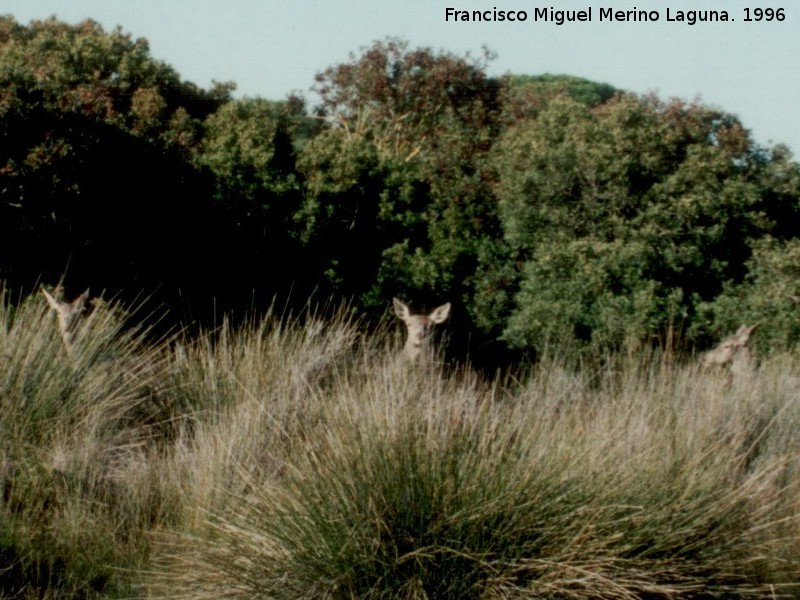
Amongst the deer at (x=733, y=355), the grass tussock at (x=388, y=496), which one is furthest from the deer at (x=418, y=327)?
the grass tussock at (x=388, y=496)

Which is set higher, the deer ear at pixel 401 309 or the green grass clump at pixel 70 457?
the deer ear at pixel 401 309

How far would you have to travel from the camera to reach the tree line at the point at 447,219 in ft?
37.9

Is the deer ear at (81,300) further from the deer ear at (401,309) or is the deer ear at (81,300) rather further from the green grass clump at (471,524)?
the green grass clump at (471,524)

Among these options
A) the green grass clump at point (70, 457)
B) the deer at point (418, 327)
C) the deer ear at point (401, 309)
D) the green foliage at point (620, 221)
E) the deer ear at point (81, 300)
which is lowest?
the green grass clump at point (70, 457)

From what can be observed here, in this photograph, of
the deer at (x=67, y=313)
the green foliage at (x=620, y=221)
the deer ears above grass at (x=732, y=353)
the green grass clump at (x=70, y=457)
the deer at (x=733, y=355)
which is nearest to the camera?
the green grass clump at (x=70, y=457)

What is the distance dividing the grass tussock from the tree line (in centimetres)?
393

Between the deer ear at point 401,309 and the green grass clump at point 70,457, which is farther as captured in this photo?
the deer ear at point 401,309

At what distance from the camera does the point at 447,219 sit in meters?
14.0

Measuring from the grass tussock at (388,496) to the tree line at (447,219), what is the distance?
12.9ft

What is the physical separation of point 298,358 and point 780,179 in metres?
7.99

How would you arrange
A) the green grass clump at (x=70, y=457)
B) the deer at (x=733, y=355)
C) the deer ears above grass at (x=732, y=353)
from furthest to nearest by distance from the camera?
the deer ears above grass at (x=732, y=353), the deer at (x=733, y=355), the green grass clump at (x=70, y=457)

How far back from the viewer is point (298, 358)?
8.75m

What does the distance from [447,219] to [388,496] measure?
9.47 metres

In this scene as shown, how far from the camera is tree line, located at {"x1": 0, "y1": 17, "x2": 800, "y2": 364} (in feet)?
37.9
